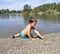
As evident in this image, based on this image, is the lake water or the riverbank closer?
the riverbank

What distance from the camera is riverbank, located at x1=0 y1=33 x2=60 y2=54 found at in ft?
24.1

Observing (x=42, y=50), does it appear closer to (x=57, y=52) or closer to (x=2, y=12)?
(x=57, y=52)

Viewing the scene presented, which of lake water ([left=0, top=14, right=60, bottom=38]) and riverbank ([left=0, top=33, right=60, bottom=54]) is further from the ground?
riverbank ([left=0, top=33, right=60, bottom=54])

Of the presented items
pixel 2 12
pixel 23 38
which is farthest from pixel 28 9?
pixel 23 38

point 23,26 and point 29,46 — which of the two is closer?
point 29,46

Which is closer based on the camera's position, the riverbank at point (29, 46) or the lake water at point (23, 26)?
the riverbank at point (29, 46)

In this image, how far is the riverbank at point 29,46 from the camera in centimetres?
734

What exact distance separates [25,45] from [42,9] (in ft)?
451

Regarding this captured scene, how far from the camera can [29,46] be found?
7844 millimetres

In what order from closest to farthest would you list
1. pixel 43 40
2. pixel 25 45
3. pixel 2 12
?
1. pixel 25 45
2. pixel 43 40
3. pixel 2 12

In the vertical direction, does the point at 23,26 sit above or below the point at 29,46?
below

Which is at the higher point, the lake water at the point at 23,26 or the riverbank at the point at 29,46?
the riverbank at the point at 29,46

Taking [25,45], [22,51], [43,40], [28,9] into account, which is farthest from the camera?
[28,9]

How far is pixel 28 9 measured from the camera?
14362 centimetres
